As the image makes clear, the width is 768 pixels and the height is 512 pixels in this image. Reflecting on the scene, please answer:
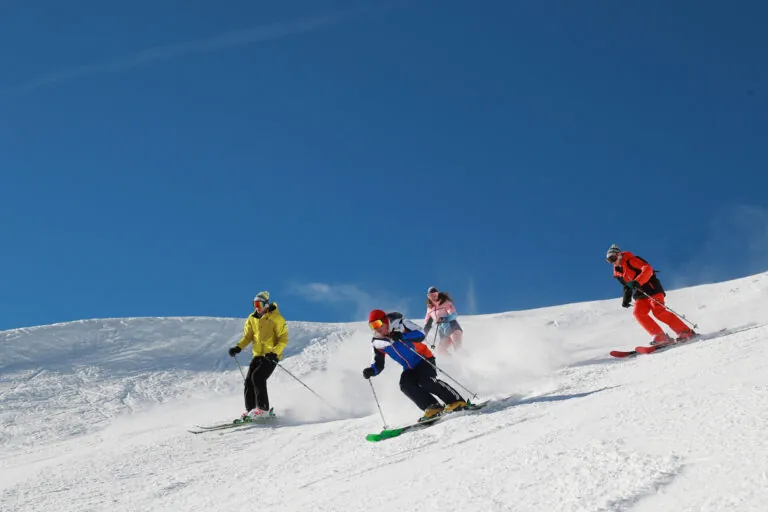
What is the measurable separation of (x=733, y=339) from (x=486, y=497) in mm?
5459

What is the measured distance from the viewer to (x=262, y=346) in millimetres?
10414

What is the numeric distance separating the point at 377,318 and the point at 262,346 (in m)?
3.42

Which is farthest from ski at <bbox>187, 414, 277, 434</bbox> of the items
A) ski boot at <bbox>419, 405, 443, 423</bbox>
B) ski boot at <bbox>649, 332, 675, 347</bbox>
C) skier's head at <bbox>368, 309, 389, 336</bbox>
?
ski boot at <bbox>649, 332, 675, 347</bbox>

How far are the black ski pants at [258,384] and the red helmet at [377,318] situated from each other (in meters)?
3.09

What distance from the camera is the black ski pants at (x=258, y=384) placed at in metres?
9.99

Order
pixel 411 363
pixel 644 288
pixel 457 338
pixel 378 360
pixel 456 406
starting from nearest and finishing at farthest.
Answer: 1. pixel 456 406
2. pixel 411 363
3. pixel 378 360
4. pixel 644 288
5. pixel 457 338

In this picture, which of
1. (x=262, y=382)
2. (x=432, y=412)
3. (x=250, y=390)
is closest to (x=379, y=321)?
(x=432, y=412)

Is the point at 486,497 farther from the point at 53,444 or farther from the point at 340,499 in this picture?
the point at 53,444

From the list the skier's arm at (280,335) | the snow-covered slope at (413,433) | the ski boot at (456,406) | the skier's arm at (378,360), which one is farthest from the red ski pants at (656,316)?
the skier's arm at (280,335)

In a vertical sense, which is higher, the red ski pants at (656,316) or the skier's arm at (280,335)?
the skier's arm at (280,335)

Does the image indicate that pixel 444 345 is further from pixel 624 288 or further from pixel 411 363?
pixel 411 363

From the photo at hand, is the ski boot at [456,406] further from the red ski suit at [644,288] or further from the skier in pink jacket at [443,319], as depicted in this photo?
the skier in pink jacket at [443,319]

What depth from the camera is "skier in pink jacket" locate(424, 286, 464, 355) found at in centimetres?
1256

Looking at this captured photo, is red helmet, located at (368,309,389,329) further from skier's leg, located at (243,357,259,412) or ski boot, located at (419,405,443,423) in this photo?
skier's leg, located at (243,357,259,412)
